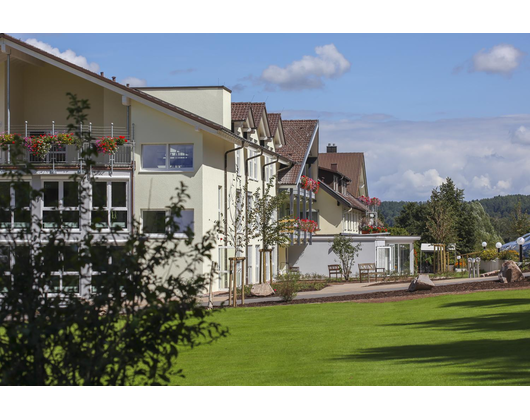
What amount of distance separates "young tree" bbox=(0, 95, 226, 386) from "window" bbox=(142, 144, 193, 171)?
24.9 meters

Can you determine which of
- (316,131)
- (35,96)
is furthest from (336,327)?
(316,131)

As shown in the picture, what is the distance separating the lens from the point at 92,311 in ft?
18.3

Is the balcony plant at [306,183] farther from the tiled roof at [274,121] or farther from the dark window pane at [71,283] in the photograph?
the dark window pane at [71,283]

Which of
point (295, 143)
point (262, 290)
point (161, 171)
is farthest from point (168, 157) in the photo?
point (295, 143)

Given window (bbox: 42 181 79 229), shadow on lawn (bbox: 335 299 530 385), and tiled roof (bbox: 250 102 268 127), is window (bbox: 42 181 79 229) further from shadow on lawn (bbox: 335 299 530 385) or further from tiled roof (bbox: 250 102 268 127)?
tiled roof (bbox: 250 102 268 127)

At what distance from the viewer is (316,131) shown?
52.6 meters

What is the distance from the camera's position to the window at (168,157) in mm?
30812

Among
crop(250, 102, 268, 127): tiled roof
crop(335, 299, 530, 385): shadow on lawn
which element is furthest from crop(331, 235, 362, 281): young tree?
crop(335, 299, 530, 385): shadow on lawn

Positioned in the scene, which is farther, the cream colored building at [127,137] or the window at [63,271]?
the cream colored building at [127,137]

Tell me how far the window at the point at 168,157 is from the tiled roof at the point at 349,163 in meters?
47.5

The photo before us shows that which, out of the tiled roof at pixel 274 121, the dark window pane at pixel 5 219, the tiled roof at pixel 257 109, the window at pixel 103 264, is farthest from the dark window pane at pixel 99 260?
the tiled roof at pixel 274 121
